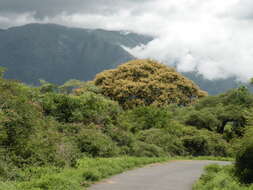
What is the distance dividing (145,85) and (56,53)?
332ft

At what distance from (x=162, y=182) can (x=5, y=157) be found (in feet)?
18.3

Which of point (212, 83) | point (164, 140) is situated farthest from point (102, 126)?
point (212, 83)

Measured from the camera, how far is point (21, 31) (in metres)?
161

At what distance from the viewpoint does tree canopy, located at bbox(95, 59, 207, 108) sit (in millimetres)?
44812

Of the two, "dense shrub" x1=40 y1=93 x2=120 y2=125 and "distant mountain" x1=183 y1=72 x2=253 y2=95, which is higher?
"distant mountain" x1=183 y1=72 x2=253 y2=95

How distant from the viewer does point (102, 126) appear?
79.3 ft

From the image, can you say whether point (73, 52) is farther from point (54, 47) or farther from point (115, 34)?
point (115, 34)

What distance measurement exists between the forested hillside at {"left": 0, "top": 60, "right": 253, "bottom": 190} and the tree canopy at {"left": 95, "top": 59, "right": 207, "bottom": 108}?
0.11 m

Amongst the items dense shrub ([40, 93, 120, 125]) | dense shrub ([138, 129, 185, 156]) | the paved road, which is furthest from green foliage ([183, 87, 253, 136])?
the paved road

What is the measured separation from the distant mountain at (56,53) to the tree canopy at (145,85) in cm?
7108

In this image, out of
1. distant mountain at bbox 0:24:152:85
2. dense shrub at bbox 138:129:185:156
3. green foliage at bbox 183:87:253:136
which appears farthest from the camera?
distant mountain at bbox 0:24:152:85

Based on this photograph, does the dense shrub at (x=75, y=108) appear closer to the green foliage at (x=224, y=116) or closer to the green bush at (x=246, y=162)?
the green bush at (x=246, y=162)

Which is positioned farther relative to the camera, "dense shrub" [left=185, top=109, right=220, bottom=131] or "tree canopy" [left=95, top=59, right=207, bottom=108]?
"tree canopy" [left=95, top=59, right=207, bottom=108]

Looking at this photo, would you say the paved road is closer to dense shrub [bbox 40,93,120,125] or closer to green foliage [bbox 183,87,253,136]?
dense shrub [bbox 40,93,120,125]
